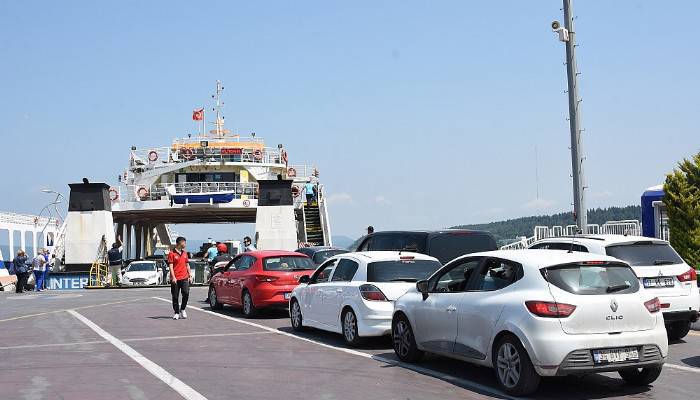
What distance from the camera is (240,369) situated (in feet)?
30.6

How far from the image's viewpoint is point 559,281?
7.46m

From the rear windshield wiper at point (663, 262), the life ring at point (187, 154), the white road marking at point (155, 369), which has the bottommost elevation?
the white road marking at point (155, 369)

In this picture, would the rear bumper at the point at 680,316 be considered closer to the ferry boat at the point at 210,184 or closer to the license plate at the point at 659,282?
the license plate at the point at 659,282

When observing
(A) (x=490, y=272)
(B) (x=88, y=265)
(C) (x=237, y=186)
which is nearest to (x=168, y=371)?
(A) (x=490, y=272)

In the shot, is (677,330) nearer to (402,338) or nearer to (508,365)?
(402,338)

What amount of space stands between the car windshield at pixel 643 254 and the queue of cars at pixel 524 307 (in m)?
0.02

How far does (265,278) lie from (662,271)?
769 centimetres

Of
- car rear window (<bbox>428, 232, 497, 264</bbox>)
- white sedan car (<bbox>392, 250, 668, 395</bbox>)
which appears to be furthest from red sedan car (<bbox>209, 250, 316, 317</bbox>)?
white sedan car (<bbox>392, 250, 668, 395</bbox>)

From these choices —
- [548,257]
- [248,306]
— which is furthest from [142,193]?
[548,257]

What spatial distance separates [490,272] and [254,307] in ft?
26.8

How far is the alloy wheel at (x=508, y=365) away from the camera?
24.6 ft

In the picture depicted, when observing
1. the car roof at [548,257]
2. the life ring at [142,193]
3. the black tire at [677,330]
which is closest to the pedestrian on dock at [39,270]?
the life ring at [142,193]

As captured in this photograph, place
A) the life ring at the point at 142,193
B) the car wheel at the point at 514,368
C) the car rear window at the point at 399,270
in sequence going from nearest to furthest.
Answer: the car wheel at the point at 514,368 < the car rear window at the point at 399,270 < the life ring at the point at 142,193

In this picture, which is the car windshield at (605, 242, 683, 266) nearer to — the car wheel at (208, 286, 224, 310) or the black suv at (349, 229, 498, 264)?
the black suv at (349, 229, 498, 264)
